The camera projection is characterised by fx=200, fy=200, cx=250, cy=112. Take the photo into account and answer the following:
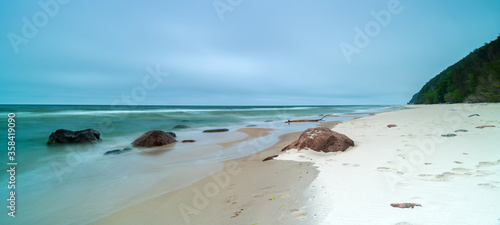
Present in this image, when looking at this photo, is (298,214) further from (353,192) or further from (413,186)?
(413,186)

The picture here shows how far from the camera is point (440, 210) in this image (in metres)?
2.03

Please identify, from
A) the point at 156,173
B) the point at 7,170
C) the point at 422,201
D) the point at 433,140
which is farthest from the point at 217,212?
the point at 7,170

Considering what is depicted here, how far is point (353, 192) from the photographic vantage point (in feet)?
9.27

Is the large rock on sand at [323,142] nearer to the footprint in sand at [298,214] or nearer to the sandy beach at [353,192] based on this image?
the sandy beach at [353,192]

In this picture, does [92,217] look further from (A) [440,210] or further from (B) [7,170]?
(B) [7,170]

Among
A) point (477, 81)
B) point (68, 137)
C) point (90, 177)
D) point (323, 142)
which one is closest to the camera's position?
point (90, 177)

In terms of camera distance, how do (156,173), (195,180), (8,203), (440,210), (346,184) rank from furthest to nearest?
(156,173) < (195,180) < (8,203) < (346,184) < (440,210)

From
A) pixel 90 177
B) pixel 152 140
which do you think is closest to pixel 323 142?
pixel 90 177

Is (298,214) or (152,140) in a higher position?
(298,214)

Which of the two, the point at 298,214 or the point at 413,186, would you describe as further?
the point at 413,186

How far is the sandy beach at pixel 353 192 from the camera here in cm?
213

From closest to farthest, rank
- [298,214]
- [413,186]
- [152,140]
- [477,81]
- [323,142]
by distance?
1. [298,214]
2. [413,186]
3. [323,142]
4. [152,140]
5. [477,81]

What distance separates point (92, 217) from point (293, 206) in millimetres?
3159

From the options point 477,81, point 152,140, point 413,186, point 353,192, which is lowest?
point 152,140
